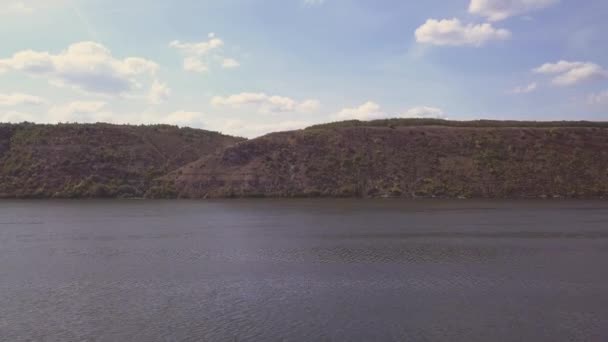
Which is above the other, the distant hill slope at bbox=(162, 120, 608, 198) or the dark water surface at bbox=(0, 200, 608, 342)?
the distant hill slope at bbox=(162, 120, 608, 198)

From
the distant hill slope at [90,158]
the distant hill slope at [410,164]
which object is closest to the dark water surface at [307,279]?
the distant hill slope at [410,164]

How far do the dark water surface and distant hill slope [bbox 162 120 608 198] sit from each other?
32781mm

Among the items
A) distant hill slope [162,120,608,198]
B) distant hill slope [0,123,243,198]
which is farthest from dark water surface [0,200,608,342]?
distant hill slope [0,123,243,198]

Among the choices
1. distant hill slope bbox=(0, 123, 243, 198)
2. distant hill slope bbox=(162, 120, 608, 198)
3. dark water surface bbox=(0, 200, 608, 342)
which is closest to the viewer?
dark water surface bbox=(0, 200, 608, 342)

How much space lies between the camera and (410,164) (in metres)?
96.6

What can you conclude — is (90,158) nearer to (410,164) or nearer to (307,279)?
(410,164)

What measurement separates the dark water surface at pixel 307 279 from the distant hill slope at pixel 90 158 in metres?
38.2

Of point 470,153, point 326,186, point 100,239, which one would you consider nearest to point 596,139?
point 470,153

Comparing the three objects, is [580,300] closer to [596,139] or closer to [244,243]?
[244,243]

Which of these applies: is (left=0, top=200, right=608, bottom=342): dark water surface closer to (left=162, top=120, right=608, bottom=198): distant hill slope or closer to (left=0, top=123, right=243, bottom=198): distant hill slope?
(left=162, top=120, right=608, bottom=198): distant hill slope


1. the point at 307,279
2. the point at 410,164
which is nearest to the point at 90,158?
the point at 410,164

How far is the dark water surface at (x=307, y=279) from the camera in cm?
2158

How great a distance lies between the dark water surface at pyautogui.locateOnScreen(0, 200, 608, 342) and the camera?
70.8ft

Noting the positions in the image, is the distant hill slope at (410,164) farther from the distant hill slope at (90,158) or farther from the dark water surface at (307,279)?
the dark water surface at (307,279)
